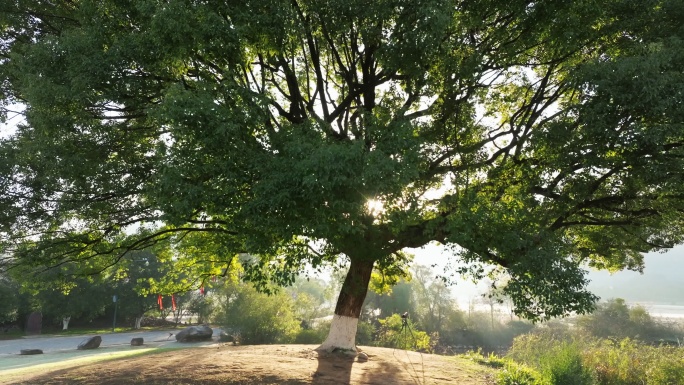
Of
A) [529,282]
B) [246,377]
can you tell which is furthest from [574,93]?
[246,377]

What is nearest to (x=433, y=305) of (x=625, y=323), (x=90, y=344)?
(x=625, y=323)

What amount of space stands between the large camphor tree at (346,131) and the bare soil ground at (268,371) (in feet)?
9.68

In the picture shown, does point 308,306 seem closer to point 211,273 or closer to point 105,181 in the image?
point 211,273

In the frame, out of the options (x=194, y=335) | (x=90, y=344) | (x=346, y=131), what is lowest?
(x=194, y=335)

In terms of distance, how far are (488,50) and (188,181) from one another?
7266 mm

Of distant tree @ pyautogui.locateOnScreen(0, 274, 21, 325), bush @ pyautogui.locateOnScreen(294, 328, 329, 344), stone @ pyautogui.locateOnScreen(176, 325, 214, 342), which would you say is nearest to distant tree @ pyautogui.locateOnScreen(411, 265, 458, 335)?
bush @ pyautogui.locateOnScreen(294, 328, 329, 344)

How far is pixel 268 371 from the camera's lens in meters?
11.2

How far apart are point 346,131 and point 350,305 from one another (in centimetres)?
522

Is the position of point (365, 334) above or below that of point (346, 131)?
below

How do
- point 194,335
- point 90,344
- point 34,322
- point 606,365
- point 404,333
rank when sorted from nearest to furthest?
point 606,365 → point 404,333 → point 90,344 → point 194,335 → point 34,322

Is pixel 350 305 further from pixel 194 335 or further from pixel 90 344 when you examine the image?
pixel 194 335

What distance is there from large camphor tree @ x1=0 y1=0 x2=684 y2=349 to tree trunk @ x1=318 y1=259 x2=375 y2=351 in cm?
184

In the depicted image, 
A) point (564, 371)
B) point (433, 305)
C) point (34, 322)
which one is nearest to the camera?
point (564, 371)

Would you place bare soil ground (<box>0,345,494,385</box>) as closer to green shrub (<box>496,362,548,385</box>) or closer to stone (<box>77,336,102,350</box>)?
green shrub (<box>496,362,548,385</box>)
